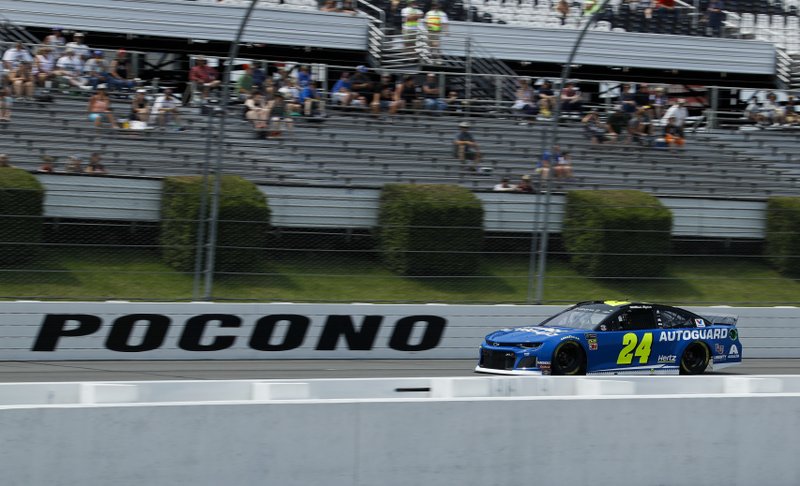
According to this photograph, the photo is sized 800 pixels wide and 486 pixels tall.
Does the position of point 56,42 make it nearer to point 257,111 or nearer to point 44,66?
point 44,66

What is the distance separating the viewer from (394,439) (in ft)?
24.1

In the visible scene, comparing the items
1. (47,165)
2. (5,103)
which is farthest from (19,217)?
(5,103)

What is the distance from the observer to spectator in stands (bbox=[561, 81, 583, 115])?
73.4 feet

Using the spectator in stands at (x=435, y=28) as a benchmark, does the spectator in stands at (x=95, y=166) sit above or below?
below

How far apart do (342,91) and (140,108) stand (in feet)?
13.4

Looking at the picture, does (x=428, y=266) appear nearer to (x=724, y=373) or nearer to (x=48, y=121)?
(x=724, y=373)

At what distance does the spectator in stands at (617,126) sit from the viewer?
830 inches

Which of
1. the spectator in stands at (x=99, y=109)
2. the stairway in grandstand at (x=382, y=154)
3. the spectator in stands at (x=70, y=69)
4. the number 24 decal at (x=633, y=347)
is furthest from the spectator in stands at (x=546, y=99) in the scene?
the spectator in stands at (x=70, y=69)

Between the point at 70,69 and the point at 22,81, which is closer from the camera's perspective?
the point at 22,81

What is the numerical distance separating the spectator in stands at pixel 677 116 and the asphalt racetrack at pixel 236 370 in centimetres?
658

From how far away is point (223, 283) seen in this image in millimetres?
16797

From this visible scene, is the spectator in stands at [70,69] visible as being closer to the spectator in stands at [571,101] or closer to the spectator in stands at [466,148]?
the spectator in stands at [466,148]

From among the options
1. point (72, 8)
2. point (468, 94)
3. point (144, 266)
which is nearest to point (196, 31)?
point (72, 8)

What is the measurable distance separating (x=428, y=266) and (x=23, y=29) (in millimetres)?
10220
